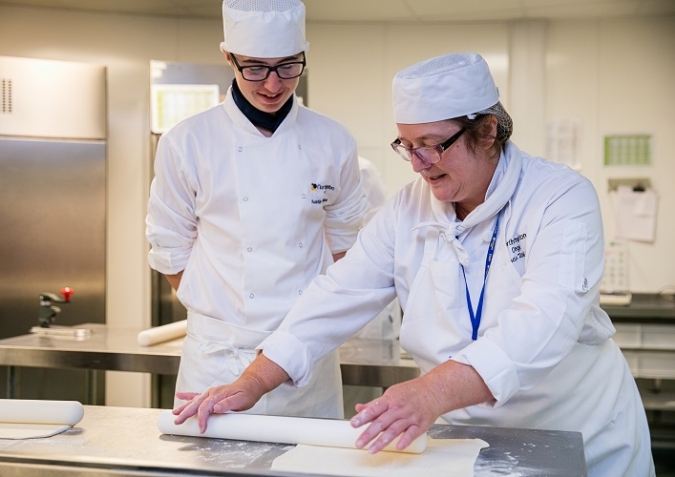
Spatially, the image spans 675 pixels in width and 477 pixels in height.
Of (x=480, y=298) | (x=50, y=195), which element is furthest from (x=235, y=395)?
(x=50, y=195)

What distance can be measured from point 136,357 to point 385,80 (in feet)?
9.02

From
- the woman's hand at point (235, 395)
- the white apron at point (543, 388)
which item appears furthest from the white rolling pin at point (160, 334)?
the white apron at point (543, 388)

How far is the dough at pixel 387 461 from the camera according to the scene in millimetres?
1156

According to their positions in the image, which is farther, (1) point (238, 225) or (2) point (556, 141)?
(2) point (556, 141)

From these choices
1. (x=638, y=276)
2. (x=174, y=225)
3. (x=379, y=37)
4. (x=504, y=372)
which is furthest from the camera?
(x=379, y=37)

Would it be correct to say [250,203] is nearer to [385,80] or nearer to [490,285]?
[490,285]

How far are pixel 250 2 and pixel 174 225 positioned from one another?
23.4 inches

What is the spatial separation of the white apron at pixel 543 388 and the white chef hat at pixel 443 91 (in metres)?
0.22

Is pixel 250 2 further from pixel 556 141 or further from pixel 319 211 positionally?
pixel 556 141

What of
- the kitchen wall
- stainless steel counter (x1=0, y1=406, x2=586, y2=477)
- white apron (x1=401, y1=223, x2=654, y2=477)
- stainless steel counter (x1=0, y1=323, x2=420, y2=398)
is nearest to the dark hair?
white apron (x1=401, y1=223, x2=654, y2=477)

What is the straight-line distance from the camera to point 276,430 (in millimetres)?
1328

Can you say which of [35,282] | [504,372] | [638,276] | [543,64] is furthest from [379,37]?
[504,372]

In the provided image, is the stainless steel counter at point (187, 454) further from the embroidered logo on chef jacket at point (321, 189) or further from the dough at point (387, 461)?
the embroidered logo on chef jacket at point (321, 189)

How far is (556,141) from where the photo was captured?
4.66 metres
